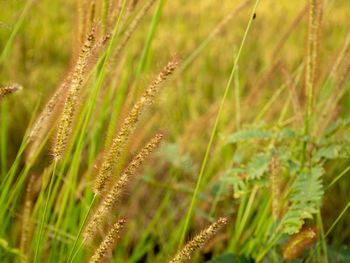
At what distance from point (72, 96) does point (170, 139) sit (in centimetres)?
173

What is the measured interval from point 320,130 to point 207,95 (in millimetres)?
1835

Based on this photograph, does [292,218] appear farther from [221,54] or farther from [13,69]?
[221,54]

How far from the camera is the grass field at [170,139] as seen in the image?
72 cm

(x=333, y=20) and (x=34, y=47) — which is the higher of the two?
(x=333, y=20)

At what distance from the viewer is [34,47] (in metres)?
2.85

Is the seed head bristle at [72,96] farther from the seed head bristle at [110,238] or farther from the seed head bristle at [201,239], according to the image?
Answer: the seed head bristle at [201,239]

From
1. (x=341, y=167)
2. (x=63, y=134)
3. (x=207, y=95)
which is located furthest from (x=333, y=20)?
(x=63, y=134)

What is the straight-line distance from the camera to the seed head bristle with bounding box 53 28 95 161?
0.64 metres

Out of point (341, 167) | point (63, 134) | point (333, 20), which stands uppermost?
point (333, 20)

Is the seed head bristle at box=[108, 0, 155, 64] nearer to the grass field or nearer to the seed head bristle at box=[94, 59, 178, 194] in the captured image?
the grass field

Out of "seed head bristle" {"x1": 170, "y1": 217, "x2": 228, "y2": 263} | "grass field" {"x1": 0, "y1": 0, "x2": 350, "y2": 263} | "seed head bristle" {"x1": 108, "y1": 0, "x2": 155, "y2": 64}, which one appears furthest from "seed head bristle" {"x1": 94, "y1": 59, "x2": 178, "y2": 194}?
"seed head bristle" {"x1": 108, "y1": 0, "x2": 155, "y2": 64}


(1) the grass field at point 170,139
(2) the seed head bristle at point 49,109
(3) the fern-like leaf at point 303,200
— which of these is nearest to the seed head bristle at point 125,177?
(1) the grass field at point 170,139

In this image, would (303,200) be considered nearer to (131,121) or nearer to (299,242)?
(299,242)

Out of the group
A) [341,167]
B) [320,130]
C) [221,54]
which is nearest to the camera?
[320,130]
